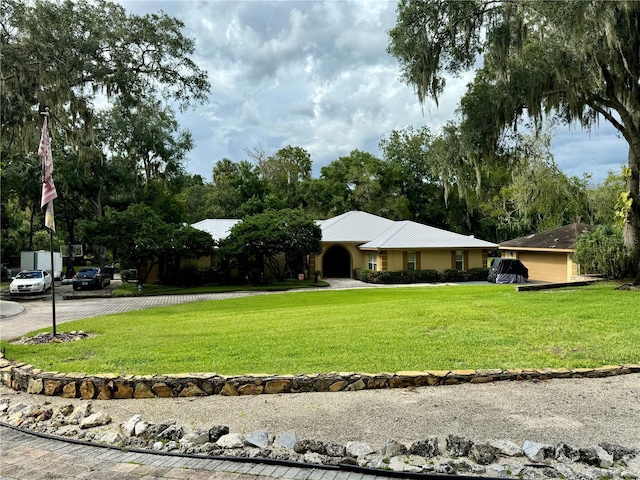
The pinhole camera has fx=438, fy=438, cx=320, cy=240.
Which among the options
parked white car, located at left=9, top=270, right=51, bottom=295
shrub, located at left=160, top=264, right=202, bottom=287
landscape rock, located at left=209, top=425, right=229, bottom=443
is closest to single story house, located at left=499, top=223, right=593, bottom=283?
shrub, located at left=160, top=264, right=202, bottom=287

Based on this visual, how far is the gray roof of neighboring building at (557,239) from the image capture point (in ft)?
74.5

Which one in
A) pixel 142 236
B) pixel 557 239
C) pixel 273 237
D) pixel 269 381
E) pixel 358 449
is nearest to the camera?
pixel 358 449

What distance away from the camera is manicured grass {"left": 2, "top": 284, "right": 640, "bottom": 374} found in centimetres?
629

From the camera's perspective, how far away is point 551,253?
2400 centimetres

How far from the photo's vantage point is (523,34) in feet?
41.2

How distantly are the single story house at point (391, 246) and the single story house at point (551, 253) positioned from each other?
2.07 m

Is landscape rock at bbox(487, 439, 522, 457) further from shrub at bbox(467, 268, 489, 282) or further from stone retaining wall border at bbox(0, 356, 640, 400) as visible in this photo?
shrub at bbox(467, 268, 489, 282)

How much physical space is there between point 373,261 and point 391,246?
2390 mm

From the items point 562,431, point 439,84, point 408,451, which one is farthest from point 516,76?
point 408,451

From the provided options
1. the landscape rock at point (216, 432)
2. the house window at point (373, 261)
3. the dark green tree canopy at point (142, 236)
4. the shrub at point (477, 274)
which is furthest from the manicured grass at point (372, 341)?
the house window at point (373, 261)

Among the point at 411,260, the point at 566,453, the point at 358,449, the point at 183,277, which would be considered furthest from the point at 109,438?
the point at 411,260

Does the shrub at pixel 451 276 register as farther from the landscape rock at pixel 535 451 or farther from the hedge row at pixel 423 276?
the landscape rock at pixel 535 451

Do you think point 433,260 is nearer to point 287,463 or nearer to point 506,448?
point 506,448

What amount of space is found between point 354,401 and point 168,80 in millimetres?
16299
